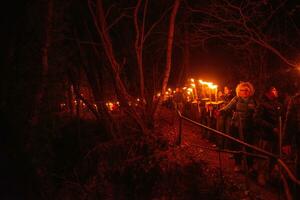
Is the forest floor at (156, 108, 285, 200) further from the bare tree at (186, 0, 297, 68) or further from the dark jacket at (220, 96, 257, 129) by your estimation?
the bare tree at (186, 0, 297, 68)

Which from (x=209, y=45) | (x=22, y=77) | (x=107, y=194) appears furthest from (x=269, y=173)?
(x=209, y=45)

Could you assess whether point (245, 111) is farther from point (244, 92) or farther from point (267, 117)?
point (267, 117)

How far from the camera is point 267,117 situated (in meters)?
6.48

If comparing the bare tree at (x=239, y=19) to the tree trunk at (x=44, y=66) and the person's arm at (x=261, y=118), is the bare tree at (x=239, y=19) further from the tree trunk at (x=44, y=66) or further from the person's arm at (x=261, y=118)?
the tree trunk at (x=44, y=66)

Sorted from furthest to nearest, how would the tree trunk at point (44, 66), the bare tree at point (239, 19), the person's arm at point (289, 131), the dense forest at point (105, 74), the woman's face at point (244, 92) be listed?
the bare tree at point (239, 19)
the woman's face at point (244, 92)
the tree trunk at point (44, 66)
the person's arm at point (289, 131)
the dense forest at point (105, 74)

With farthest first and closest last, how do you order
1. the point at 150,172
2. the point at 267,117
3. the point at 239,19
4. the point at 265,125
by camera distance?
the point at 239,19 < the point at 150,172 < the point at 267,117 < the point at 265,125

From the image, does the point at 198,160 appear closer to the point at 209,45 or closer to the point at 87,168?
the point at 87,168

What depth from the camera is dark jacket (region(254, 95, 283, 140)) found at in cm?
635

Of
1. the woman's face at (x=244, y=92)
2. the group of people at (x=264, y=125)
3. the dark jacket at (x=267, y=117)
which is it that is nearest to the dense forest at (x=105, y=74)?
the group of people at (x=264, y=125)

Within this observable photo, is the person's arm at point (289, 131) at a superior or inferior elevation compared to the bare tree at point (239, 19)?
inferior

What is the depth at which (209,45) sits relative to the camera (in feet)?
52.5

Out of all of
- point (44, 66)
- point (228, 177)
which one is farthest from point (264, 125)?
point (44, 66)

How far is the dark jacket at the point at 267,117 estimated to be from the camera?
635 centimetres

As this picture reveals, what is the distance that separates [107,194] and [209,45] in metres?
10.8
